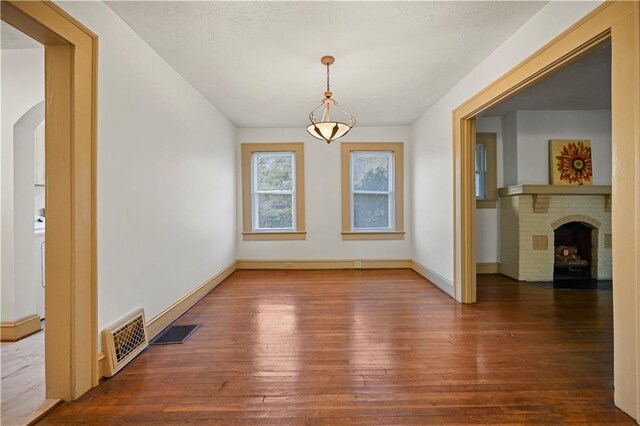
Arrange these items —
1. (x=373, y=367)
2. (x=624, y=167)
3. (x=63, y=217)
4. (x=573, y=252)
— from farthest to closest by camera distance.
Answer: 1. (x=573, y=252)
2. (x=373, y=367)
3. (x=63, y=217)
4. (x=624, y=167)

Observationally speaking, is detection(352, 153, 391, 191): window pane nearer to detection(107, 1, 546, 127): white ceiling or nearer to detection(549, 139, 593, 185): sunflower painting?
detection(107, 1, 546, 127): white ceiling

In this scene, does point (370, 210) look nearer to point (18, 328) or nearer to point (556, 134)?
point (556, 134)

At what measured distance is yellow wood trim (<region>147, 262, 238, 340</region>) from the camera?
8.62 feet

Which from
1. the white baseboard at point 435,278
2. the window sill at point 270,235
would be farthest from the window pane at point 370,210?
the window sill at point 270,235

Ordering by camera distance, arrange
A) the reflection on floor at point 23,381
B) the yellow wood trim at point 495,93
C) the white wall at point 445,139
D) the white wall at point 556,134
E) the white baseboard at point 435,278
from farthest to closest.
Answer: the white wall at point 556,134, the white baseboard at point 435,278, the white wall at point 445,139, the yellow wood trim at point 495,93, the reflection on floor at point 23,381

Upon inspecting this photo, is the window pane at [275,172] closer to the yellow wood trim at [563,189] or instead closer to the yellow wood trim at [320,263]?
the yellow wood trim at [320,263]

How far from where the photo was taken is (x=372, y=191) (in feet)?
17.9

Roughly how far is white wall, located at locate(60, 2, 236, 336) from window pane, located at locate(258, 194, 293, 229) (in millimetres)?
1535

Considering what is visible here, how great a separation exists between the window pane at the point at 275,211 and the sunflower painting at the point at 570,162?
4.36 meters

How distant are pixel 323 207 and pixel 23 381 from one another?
13.8ft

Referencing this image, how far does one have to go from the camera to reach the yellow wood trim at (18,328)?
2508mm

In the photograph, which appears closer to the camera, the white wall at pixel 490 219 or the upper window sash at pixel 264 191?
the white wall at pixel 490 219

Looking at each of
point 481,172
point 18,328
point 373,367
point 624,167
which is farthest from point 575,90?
point 18,328

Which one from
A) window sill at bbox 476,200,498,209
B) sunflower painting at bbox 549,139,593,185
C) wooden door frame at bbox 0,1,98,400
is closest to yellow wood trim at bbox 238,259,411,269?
window sill at bbox 476,200,498,209
